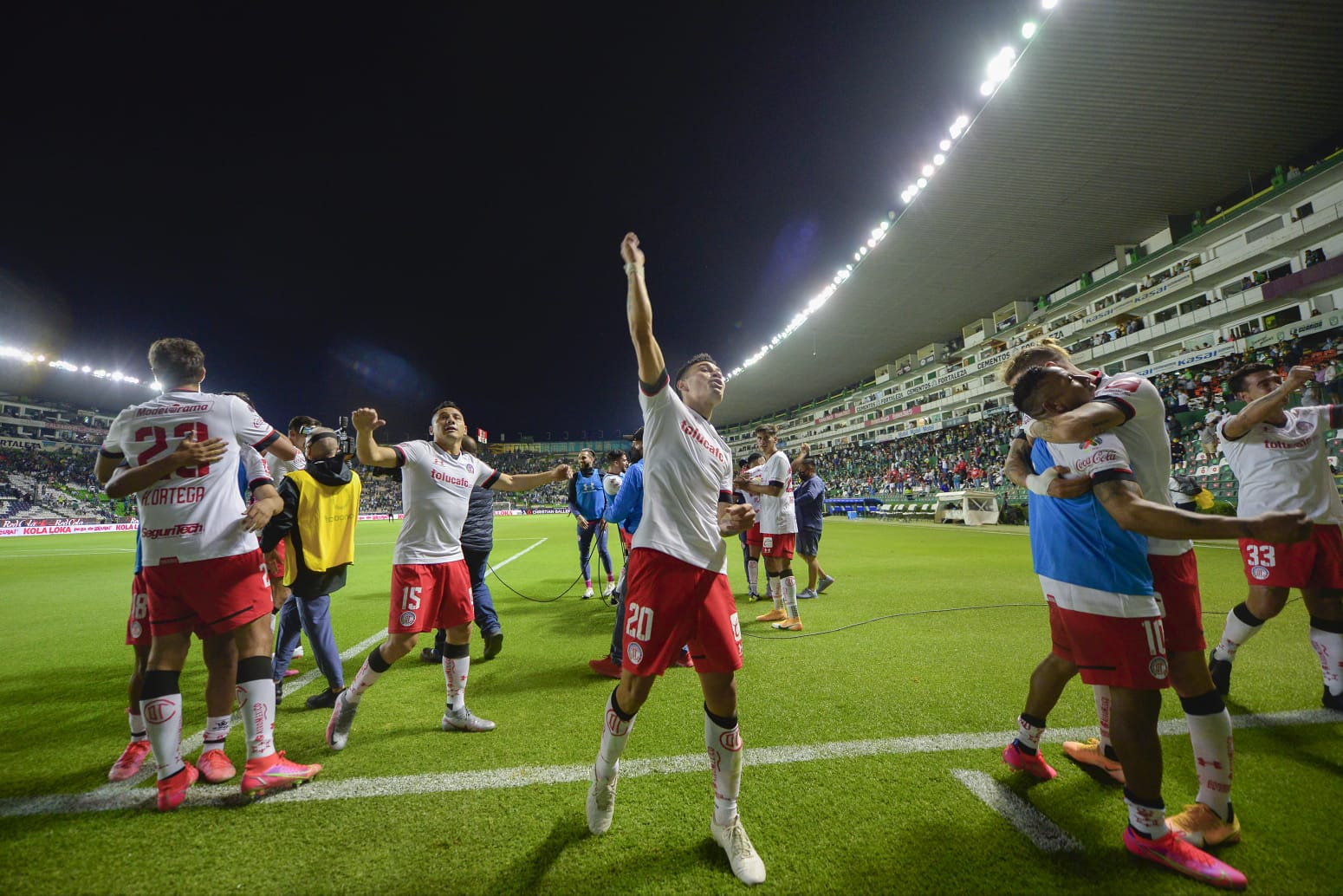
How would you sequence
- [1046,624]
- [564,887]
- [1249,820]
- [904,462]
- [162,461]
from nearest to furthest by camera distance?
[564,887] → [1249,820] → [162,461] → [1046,624] → [904,462]

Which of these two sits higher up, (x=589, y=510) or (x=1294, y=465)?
(x=1294, y=465)

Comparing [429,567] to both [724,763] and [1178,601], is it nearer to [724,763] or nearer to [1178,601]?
[724,763]

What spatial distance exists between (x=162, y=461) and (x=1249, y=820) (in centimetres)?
547

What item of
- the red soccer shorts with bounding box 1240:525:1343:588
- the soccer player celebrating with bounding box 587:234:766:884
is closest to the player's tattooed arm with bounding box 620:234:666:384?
the soccer player celebrating with bounding box 587:234:766:884

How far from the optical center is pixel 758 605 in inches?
289

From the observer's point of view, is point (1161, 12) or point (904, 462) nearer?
point (1161, 12)

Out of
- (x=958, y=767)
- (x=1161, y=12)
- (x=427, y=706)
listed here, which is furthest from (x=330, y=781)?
(x=1161, y=12)

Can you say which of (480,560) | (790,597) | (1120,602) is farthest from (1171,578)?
(480,560)

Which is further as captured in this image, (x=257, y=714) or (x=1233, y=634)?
(x=1233, y=634)

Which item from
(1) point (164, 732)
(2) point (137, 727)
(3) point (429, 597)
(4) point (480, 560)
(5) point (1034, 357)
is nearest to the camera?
(5) point (1034, 357)

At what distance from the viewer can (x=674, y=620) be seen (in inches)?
89.7

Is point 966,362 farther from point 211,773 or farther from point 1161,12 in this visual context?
point 211,773

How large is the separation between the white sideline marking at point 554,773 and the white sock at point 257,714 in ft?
0.74

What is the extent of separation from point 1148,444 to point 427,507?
4027 millimetres
